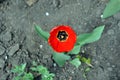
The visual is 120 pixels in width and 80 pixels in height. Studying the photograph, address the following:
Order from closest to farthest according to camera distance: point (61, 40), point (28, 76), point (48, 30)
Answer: point (61, 40), point (28, 76), point (48, 30)

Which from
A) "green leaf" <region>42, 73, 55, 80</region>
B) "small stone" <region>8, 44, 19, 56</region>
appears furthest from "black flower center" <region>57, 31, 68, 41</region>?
"small stone" <region>8, 44, 19, 56</region>

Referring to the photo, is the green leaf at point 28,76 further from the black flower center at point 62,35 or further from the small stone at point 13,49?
the black flower center at point 62,35

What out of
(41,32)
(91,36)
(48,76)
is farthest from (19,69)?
(91,36)

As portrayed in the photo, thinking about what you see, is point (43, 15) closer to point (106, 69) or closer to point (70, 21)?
point (70, 21)

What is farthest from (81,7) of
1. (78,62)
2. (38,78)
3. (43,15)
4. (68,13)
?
(38,78)

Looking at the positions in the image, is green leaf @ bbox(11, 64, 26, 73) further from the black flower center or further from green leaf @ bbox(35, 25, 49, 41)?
the black flower center

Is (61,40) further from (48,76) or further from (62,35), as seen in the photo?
(48,76)
